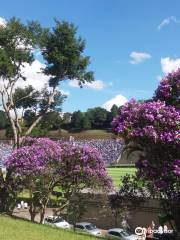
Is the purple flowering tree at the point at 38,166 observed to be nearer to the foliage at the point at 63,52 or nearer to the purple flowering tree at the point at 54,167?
the purple flowering tree at the point at 54,167

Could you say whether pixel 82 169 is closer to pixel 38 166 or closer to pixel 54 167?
pixel 54 167

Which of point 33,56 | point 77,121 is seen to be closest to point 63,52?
point 33,56

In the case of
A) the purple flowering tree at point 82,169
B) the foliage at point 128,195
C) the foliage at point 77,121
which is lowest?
the foliage at point 128,195

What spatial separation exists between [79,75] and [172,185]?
15.4 metres

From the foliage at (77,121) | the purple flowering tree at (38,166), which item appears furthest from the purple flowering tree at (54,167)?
the foliage at (77,121)

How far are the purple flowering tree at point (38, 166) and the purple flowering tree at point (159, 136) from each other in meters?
8.19

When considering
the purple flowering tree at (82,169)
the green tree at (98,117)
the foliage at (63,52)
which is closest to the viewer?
the purple flowering tree at (82,169)

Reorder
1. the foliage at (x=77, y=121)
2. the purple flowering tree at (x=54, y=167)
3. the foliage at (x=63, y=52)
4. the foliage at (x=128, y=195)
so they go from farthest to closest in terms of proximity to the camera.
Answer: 1. the foliage at (x=77, y=121)
2. the foliage at (x=63, y=52)
3. the purple flowering tree at (x=54, y=167)
4. the foliage at (x=128, y=195)

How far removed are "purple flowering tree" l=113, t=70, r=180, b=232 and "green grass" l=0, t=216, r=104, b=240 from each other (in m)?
2.93

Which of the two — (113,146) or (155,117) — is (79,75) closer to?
(155,117)

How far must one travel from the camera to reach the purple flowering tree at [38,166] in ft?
57.9

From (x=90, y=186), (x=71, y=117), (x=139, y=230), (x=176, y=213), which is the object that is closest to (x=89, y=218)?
(x=139, y=230)

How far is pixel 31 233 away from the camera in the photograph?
11.9 meters

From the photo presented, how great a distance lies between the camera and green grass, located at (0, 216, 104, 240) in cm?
1130
